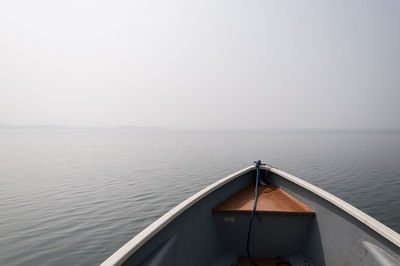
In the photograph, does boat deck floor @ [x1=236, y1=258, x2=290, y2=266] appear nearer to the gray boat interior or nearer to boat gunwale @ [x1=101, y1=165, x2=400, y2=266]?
A: the gray boat interior

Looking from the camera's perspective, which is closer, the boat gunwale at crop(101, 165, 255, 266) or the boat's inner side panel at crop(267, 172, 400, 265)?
the boat gunwale at crop(101, 165, 255, 266)

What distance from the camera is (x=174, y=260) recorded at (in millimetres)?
2561

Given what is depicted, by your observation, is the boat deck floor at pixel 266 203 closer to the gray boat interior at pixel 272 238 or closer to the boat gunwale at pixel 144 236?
the gray boat interior at pixel 272 238

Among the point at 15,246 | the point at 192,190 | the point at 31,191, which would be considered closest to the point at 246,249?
the point at 15,246

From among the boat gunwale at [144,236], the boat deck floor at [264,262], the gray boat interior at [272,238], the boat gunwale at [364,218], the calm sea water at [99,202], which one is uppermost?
the boat gunwale at [364,218]

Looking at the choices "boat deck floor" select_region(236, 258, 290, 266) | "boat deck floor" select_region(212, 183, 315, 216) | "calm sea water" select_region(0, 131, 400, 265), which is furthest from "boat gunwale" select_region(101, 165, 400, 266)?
"calm sea water" select_region(0, 131, 400, 265)

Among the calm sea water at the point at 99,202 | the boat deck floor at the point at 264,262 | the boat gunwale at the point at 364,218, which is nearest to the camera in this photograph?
the boat gunwale at the point at 364,218

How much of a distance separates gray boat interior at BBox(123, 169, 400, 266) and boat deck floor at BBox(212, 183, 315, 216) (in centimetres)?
9

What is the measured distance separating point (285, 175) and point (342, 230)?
6.50 ft

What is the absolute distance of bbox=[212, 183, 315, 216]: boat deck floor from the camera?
3.70 m

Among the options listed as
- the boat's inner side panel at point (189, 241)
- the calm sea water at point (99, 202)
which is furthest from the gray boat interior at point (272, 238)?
the calm sea water at point (99, 202)

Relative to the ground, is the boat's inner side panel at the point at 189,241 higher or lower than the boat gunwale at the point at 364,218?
lower

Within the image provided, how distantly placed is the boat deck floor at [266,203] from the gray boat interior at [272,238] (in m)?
0.09

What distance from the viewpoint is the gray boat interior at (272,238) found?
8.05 feet
